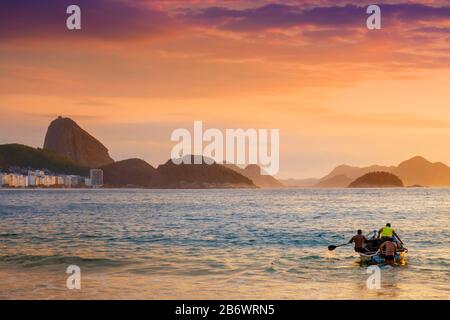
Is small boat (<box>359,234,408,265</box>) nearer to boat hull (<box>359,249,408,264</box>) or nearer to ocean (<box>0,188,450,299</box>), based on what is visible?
boat hull (<box>359,249,408,264</box>)

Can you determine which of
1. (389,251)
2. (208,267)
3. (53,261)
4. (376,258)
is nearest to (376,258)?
(376,258)

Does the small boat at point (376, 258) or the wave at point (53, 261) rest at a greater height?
the small boat at point (376, 258)

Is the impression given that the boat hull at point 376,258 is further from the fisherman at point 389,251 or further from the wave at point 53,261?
the wave at point 53,261

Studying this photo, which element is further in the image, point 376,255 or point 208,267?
point 208,267

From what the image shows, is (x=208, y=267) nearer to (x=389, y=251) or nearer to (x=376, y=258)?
(x=376, y=258)

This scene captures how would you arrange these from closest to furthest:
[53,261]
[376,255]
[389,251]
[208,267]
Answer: [389,251]
[376,255]
[208,267]
[53,261]

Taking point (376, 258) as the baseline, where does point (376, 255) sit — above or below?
above

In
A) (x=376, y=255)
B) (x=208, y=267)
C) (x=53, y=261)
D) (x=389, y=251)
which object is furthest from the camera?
(x=53, y=261)

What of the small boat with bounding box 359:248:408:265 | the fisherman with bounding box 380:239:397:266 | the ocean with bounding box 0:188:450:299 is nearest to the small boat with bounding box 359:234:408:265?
the small boat with bounding box 359:248:408:265

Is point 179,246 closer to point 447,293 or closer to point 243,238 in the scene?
point 243,238

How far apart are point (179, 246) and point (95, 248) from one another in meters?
7.74

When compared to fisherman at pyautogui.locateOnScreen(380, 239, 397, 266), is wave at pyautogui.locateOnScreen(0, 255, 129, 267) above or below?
below

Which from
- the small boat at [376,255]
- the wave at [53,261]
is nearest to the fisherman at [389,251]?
the small boat at [376,255]

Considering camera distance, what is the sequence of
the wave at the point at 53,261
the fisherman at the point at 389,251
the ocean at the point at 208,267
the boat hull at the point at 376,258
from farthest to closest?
the wave at the point at 53,261, the boat hull at the point at 376,258, the fisherman at the point at 389,251, the ocean at the point at 208,267
